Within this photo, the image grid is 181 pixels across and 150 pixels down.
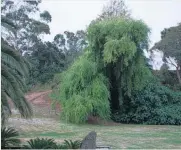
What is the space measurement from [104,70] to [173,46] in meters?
7.99

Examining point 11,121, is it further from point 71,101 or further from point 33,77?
point 33,77

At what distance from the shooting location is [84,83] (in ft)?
73.3

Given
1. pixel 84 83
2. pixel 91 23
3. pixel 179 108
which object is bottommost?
pixel 179 108

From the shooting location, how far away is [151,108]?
78.4ft

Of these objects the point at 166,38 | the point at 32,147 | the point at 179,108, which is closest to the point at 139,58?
the point at 179,108

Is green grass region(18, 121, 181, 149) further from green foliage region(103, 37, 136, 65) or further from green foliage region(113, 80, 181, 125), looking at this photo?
green foliage region(103, 37, 136, 65)

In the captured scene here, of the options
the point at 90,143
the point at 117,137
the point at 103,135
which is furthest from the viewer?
the point at 103,135

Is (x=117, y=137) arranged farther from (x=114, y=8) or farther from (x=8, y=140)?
(x=114, y=8)

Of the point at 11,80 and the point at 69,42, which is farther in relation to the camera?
the point at 69,42

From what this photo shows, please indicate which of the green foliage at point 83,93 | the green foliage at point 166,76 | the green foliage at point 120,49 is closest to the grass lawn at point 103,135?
the green foliage at point 83,93

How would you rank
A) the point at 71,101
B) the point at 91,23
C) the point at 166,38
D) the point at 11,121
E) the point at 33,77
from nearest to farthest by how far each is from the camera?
the point at 11,121 → the point at 71,101 → the point at 91,23 → the point at 166,38 → the point at 33,77

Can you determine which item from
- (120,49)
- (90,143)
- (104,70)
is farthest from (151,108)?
(90,143)

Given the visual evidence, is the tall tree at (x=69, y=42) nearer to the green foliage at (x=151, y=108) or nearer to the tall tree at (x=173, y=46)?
the tall tree at (x=173, y=46)

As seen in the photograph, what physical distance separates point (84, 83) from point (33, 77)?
14.2 metres
